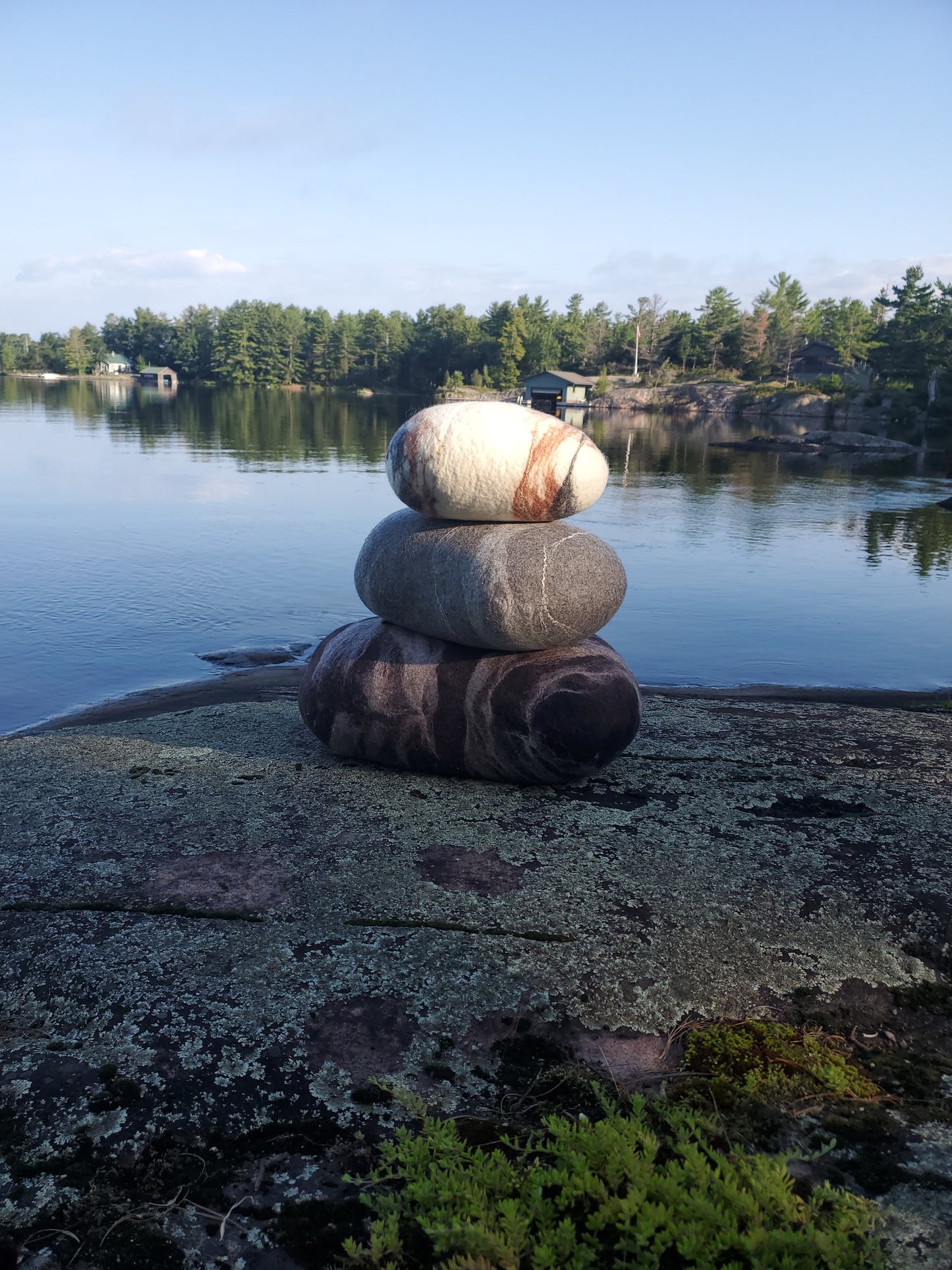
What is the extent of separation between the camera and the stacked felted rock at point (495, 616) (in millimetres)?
8516

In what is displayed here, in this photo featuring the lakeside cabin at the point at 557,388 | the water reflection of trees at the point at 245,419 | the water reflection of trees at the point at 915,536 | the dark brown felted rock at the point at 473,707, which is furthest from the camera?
the lakeside cabin at the point at 557,388

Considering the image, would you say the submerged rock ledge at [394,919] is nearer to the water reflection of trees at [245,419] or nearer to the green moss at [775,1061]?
the green moss at [775,1061]

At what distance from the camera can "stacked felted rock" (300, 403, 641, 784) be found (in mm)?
8516

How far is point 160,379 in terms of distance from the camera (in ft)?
579

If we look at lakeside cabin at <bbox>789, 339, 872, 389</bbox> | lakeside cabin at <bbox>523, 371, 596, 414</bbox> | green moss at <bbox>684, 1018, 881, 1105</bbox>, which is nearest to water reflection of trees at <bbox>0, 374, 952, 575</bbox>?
lakeside cabin at <bbox>523, 371, 596, 414</bbox>

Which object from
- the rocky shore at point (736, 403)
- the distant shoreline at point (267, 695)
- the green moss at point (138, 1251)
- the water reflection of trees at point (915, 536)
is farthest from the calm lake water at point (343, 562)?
the rocky shore at point (736, 403)

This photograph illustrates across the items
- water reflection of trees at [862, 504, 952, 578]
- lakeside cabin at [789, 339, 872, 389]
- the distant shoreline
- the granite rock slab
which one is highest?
lakeside cabin at [789, 339, 872, 389]

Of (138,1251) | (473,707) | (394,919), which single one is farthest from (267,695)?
(138,1251)

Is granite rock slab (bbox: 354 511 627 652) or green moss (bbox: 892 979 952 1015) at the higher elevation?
granite rock slab (bbox: 354 511 627 652)

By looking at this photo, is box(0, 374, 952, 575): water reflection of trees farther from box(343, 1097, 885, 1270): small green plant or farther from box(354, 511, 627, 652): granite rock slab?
box(343, 1097, 885, 1270): small green plant

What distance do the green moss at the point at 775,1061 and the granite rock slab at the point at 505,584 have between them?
421 centimetres

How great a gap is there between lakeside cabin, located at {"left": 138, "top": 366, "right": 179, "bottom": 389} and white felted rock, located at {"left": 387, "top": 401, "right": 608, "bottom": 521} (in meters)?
174

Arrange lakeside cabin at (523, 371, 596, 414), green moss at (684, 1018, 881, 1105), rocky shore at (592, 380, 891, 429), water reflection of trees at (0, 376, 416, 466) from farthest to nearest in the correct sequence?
1. lakeside cabin at (523, 371, 596, 414)
2. rocky shore at (592, 380, 891, 429)
3. water reflection of trees at (0, 376, 416, 466)
4. green moss at (684, 1018, 881, 1105)

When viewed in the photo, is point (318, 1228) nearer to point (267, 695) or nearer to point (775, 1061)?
point (775, 1061)
